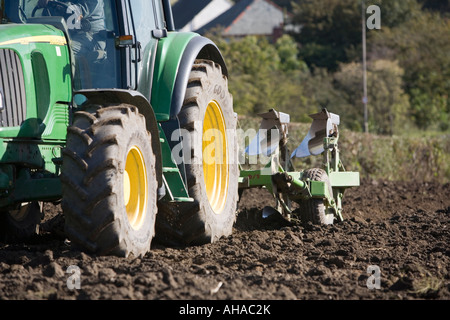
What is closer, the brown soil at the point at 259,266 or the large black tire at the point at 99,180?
the brown soil at the point at 259,266

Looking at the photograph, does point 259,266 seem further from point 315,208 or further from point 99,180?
point 315,208

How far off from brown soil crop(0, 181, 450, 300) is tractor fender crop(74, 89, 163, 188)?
0.79 meters

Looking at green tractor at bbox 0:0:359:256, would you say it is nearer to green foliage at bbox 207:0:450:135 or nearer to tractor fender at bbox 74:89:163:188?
tractor fender at bbox 74:89:163:188

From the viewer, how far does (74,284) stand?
4.18 meters

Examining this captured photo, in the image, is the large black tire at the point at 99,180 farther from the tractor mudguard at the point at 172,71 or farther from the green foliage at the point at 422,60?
the green foliage at the point at 422,60

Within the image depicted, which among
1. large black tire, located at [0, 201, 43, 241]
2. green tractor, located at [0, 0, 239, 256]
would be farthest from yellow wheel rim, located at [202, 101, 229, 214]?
large black tire, located at [0, 201, 43, 241]

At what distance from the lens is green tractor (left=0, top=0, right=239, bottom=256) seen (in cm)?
473

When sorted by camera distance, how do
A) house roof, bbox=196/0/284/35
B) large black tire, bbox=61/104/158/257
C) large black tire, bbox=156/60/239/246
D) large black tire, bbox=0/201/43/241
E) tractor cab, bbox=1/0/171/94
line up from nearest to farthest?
large black tire, bbox=61/104/158/257 → tractor cab, bbox=1/0/171/94 → large black tire, bbox=156/60/239/246 → large black tire, bbox=0/201/43/241 → house roof, bbox=196/0/284/35

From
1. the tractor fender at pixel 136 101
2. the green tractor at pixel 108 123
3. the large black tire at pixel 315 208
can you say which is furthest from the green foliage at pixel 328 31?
the tractor fender at pixel 136 101

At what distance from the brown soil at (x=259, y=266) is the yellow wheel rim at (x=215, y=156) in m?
0.46

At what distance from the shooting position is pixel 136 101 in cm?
542

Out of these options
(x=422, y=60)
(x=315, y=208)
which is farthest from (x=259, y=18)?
(x=315, y=208)

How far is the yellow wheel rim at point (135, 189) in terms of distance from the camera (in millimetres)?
5277
